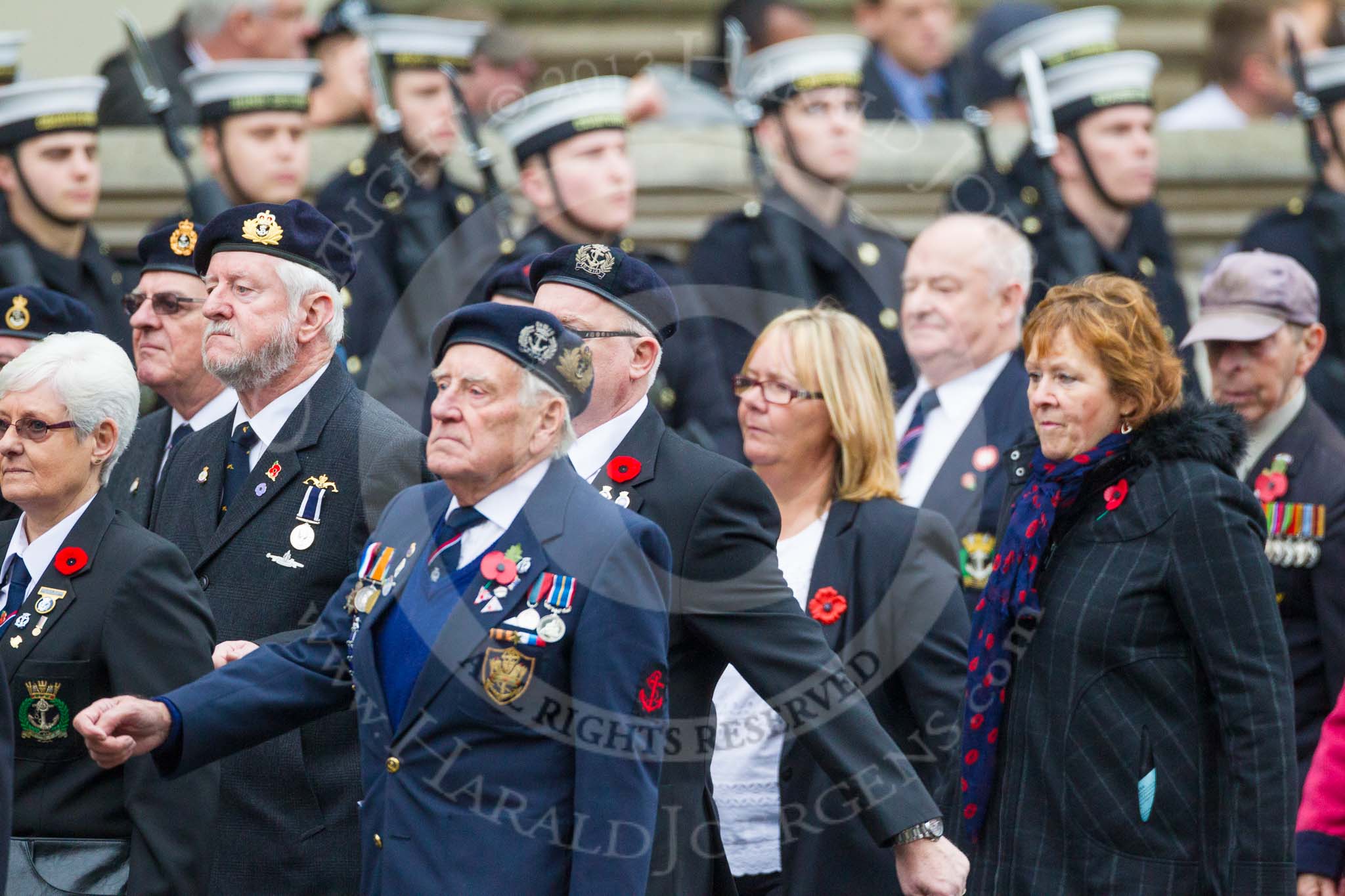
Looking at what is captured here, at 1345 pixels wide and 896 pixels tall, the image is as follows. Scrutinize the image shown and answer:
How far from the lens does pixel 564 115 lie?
26.0ft

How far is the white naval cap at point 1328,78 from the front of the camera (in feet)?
28.7

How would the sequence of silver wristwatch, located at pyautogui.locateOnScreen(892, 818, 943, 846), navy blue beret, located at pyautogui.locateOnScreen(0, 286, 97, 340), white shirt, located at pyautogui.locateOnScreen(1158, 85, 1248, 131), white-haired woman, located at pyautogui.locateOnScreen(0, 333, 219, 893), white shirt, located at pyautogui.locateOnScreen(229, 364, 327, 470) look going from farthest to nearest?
1. white shirt, located at pyautogui.locateOnScreen(1158, 85, 1248, 131)
2. navy blue beret, located at pyautogui.locateOnScreen(0, 286, 97, 340)
3. white shirt, located at pyautogui.locateOnScreen(229, 364, 327, 470)
4. white-haired woman, located at pyautogui.locateOnScreen(0, 333, 219, 893)
5. silver wristwatch, located at pyautogui.locateOnScreen(892, 818, 943, 846)

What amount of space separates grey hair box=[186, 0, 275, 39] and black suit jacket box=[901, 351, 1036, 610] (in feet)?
13.4

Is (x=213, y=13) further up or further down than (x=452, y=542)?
further up

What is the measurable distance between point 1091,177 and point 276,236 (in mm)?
4101

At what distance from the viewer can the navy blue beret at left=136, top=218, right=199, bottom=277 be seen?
593cm

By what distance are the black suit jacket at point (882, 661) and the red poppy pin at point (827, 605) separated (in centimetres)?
1

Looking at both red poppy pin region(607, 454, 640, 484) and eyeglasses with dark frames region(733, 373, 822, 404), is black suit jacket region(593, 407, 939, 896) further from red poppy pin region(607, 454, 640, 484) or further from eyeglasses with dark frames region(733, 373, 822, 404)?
eyeglasses with dark frames region(733, 373, 822, 404)

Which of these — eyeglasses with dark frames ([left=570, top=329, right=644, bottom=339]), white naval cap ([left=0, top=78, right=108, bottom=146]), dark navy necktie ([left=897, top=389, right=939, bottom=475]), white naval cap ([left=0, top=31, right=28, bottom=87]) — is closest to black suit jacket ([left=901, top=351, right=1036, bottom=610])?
dark navy necktie ([left=897, top=389, right=939, bottom=475])

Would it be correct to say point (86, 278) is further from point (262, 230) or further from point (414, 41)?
point (262, 230)

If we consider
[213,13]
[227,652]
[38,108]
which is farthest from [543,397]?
[213,13]

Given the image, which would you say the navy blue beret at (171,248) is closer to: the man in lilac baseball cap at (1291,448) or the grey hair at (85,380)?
the grey hair at (85,380)

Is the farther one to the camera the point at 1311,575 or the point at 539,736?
the point at 1311,575

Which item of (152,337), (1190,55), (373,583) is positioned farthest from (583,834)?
(1190,55)
